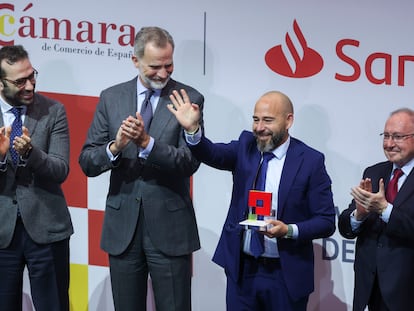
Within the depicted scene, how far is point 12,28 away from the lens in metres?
4.52

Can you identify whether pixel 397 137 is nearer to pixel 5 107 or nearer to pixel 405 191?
pixel 405 191

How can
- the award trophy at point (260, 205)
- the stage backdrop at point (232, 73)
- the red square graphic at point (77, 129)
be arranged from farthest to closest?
the red square graphic at point (77, 129) → the stage backdrop at point (232, 73) → the award trophy at point (260, 205)

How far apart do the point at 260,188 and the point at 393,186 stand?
568mm

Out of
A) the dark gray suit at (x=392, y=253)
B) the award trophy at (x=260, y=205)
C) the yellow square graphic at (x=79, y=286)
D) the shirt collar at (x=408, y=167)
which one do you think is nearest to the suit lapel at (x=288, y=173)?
the award trophy at (x=260, y=205)

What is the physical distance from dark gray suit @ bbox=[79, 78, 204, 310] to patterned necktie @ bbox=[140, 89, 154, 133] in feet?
0.07

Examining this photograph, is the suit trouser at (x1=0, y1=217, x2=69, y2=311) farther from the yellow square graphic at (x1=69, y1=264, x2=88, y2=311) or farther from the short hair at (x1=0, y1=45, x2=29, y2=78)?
the yellow square graphic at (x1=69, y1=264, x2=88, y2=311)

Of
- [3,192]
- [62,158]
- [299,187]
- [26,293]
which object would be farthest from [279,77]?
[26,293]

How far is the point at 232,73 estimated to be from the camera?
423cm

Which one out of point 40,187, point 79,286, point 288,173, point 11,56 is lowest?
point 79,286

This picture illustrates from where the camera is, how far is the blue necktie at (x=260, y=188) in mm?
3352

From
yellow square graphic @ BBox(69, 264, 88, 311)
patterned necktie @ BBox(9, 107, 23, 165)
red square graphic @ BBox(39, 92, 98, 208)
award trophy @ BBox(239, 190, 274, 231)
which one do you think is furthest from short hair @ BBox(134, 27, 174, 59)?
yellow square graphic @ BBox(69, 264, 88, 311)

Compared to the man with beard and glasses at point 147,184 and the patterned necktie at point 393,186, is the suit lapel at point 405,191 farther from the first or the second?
the man with beard and glasses at point 147,184

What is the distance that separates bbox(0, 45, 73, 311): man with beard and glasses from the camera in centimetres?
353

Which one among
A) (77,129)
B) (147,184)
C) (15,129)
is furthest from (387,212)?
(77,129)
